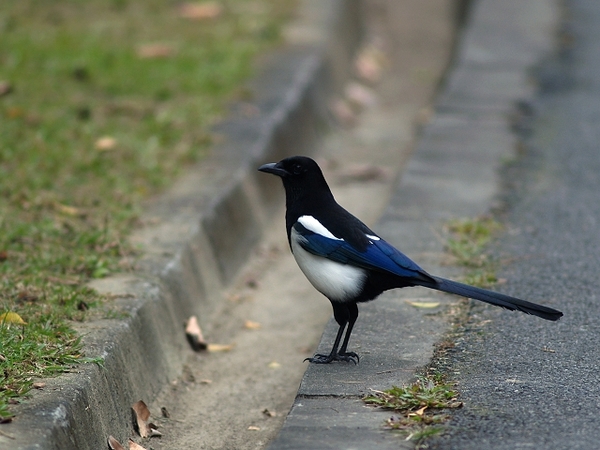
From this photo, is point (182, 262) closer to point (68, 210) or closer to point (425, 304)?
point (68, 210)

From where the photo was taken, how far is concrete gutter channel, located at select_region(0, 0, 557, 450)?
3.06 m

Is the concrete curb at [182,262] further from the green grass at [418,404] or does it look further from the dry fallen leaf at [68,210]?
the green grass at [418,404]

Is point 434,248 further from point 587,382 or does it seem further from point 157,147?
point 157,147

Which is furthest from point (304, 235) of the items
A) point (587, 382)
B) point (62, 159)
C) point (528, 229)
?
point (62, 159)

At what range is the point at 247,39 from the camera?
25.7 ft

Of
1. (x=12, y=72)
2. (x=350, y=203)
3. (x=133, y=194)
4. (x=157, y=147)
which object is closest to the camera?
(x=133, y=194)

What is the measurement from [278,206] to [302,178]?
7.58 ft

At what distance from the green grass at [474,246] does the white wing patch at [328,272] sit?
0.78m

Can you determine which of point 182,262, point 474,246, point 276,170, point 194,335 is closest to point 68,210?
point 182,262

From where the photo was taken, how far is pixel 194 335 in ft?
14.0

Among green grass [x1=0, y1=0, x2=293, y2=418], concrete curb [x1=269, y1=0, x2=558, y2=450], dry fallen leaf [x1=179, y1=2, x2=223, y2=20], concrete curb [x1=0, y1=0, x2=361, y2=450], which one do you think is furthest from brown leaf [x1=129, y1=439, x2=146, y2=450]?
dry fallen leaf [x1=179, y1=2, x2=223, y2=20]

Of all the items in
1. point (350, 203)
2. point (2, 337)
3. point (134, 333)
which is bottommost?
point (350, 203)

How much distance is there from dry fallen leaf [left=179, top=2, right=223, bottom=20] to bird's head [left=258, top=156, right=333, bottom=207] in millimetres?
4954

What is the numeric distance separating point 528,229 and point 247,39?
3.70 m
